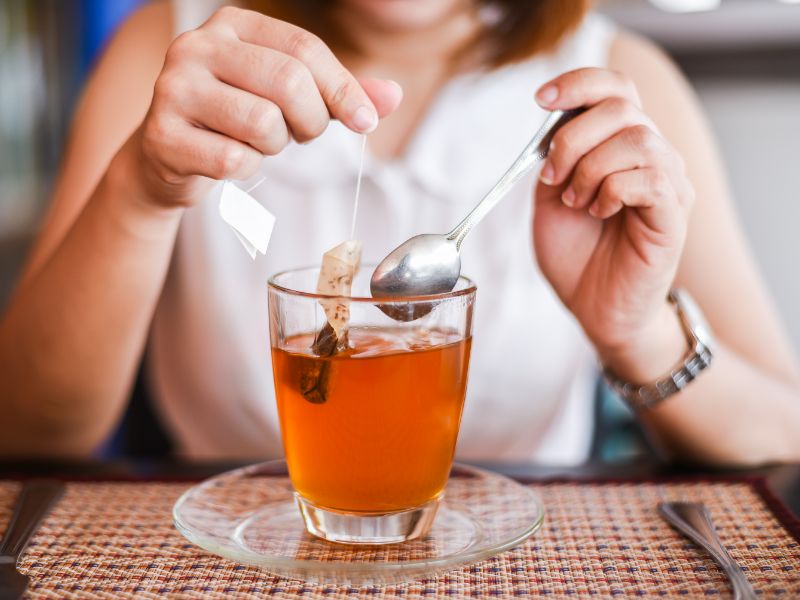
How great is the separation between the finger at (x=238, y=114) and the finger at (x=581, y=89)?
236mm

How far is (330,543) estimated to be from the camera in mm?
649

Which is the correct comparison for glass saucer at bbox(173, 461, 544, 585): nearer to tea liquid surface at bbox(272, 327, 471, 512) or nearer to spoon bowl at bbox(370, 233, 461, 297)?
tea liquid surface at bbox(272, 327, 471, 512)

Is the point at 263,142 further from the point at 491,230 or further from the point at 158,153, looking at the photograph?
the point at 491,230

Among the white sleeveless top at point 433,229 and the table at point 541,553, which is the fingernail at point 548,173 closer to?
the table at point 541,553

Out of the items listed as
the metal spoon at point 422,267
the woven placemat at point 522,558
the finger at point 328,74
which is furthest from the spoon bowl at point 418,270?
the woven placemat at point 522,558

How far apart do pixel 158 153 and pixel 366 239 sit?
0.67 metres

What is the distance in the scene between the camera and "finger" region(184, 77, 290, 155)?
65 cm

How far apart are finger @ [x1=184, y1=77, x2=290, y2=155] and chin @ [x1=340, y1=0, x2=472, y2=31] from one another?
673mm

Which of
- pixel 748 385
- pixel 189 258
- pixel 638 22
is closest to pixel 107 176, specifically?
pixel 189 258

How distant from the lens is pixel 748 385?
3.52ft

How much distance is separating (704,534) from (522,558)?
A: 15cm

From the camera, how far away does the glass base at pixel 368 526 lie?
0.65m

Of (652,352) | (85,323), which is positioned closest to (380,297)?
(652,352)

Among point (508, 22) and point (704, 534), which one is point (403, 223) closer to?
point (508, 22)
